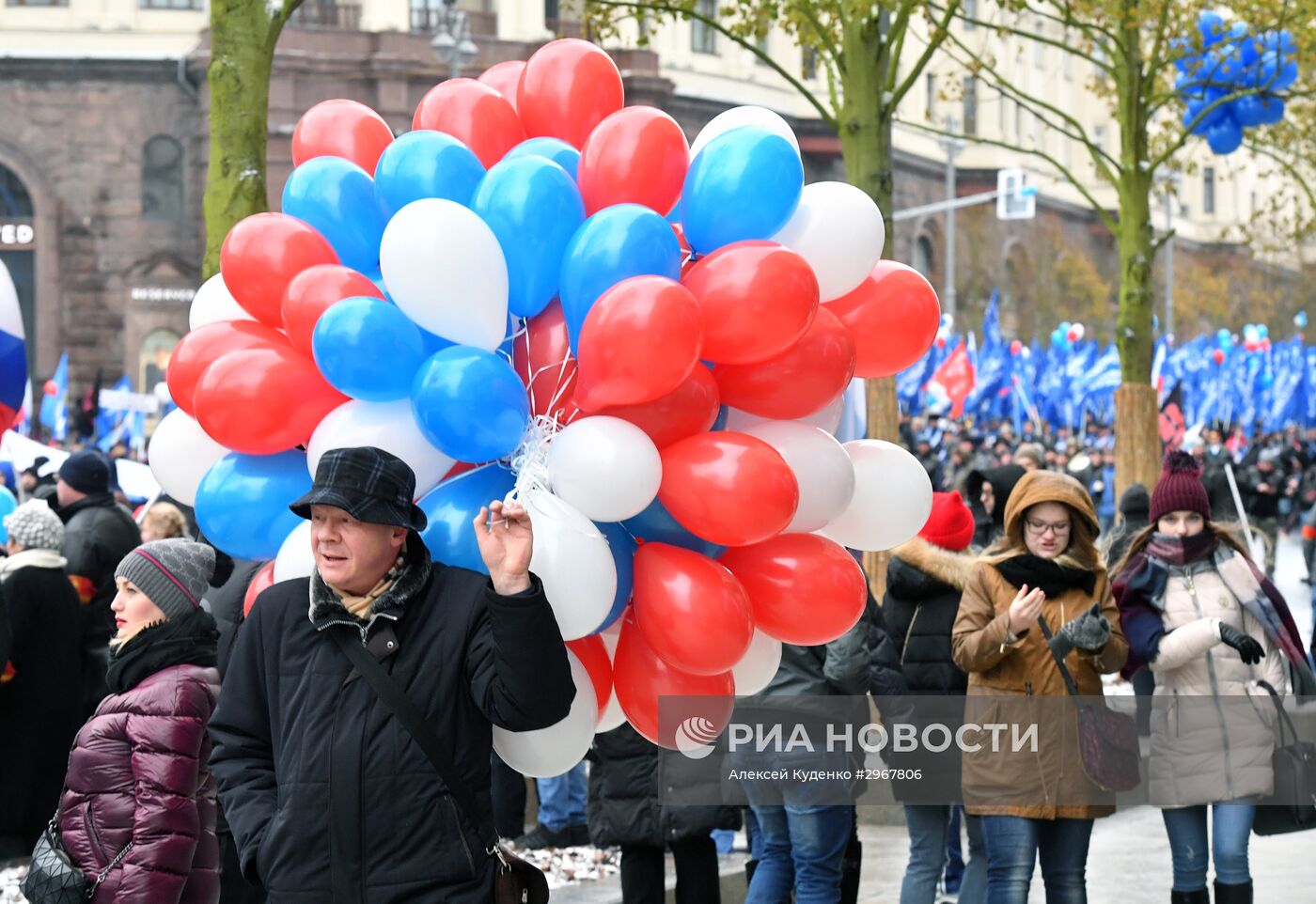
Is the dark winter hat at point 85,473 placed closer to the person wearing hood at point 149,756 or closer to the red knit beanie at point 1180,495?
the person wearing hood at point 149,756

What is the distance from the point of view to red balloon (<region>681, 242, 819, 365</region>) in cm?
422

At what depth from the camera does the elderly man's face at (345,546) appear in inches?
153

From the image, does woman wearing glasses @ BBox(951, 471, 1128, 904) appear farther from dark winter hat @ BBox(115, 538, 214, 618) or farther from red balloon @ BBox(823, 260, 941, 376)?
dark winter hat @ BBox(115, 538, 214, 618)

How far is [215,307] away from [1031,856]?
3.32 meters

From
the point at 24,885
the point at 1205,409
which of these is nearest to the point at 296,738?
the point at 24,885

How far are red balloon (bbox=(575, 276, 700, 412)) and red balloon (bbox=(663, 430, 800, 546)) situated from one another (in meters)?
0.17

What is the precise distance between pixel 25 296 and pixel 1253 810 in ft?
121

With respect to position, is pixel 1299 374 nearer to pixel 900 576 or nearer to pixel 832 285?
pixel 900 576

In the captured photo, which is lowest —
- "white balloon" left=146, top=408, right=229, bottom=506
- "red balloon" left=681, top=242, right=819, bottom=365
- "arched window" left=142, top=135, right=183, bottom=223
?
"white balloon" left=146, top=408, right=229, bottom=506

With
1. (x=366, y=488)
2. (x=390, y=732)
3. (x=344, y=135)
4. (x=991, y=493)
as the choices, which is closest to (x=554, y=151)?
(x=344, y=135)

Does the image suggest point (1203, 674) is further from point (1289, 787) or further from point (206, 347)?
point (206, 347)

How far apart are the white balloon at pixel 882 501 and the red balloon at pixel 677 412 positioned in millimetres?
616

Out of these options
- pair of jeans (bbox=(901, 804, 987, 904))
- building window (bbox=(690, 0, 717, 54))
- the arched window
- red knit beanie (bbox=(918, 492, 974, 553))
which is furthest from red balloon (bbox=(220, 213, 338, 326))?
building window (bbox=(690, 0, 717, 54))

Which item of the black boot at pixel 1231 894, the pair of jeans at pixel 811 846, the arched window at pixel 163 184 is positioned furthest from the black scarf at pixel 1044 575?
the arched window at pixel 163 184
